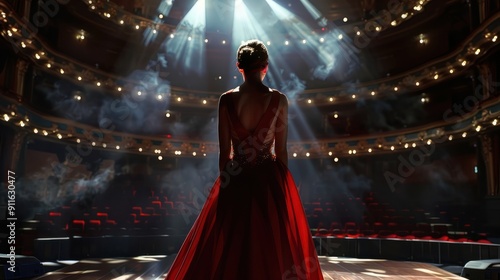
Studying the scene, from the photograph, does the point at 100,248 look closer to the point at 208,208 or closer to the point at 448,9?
the point at 208,208

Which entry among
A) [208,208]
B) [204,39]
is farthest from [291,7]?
[208,208]

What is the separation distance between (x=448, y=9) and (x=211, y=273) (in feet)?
71.2

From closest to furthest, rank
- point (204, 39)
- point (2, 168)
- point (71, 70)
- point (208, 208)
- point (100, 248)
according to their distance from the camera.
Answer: point (208, 208) < point (100, 248) < point (2, 168) < point (71, 70) < point (204, 39)

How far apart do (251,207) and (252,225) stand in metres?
0.11

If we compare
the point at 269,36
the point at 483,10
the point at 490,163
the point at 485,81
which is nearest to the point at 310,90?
the point at 269,36

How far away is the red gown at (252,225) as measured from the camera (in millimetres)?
2266

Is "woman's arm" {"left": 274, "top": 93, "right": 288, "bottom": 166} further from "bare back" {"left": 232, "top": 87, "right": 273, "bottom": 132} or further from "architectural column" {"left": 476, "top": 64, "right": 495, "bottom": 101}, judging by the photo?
"architectural column" {"left": 476, "top": 64, "right": 495, "bottom": 101}

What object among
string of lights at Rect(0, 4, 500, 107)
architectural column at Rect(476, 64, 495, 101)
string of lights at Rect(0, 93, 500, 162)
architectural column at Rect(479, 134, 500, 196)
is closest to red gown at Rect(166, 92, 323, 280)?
string of lights at Rect(0, 93, 500, 162)

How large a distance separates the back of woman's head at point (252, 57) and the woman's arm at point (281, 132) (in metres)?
0.27

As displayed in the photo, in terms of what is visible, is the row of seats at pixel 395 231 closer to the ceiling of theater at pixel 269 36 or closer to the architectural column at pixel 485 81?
the architectural column at pixel 485 81

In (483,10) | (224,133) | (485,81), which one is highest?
(483,10)

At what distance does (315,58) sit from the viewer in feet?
81.9

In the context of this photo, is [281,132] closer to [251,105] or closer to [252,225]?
[251,105]

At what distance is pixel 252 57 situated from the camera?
2643 mm
